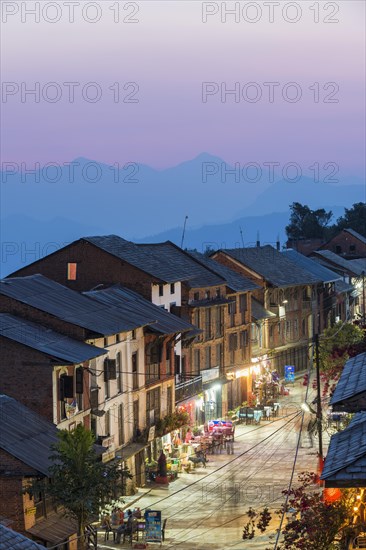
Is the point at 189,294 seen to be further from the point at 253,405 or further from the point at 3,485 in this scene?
the point at 3,485

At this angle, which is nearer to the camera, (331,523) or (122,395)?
(331,523)

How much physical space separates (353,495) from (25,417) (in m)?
23.9

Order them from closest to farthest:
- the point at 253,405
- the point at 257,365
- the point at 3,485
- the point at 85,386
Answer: the point at 3,485
the point at 85,386
the point at 253,405
the point at 257,365

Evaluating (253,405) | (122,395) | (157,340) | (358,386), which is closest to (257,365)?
(253,405)

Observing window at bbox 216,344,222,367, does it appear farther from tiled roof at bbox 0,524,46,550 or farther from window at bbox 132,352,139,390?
tiled roof at bbox 0,524,46,550

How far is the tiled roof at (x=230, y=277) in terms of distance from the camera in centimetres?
9447

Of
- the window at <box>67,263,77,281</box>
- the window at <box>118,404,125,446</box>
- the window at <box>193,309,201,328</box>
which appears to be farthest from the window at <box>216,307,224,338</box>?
the window at <box>118,404,125,446</box>

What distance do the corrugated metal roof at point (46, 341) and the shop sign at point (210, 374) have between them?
91.9 ft

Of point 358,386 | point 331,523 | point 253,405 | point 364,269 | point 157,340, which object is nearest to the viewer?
point 331,523

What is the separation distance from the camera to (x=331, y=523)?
26.5 metres

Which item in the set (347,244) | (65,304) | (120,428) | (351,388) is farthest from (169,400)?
(347,244)

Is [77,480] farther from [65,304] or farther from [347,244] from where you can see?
[347,244]

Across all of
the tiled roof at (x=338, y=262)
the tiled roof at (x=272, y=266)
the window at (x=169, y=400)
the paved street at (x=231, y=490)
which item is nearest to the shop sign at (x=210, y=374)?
the paved street at (x=231, y=490)

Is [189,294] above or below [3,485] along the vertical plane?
above
